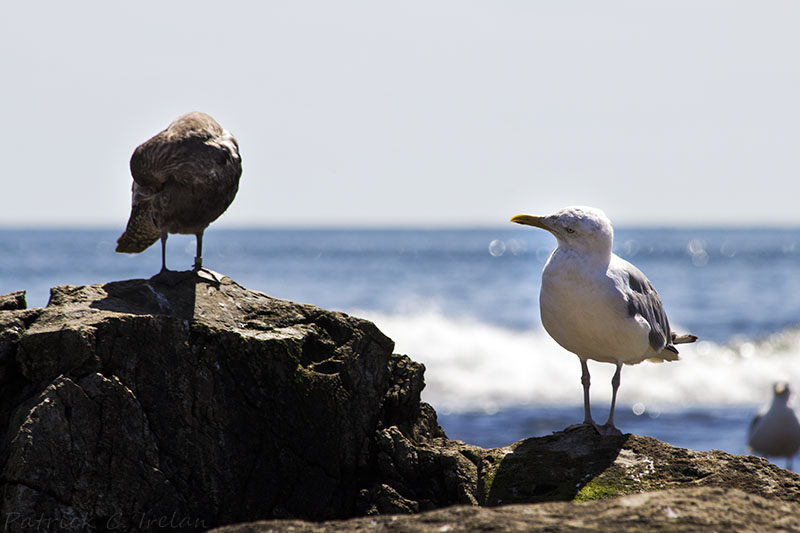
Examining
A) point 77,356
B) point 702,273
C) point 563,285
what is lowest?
point 702,273

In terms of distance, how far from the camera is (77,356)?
439 centimetres

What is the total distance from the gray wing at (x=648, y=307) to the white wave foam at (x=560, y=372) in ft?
23.5

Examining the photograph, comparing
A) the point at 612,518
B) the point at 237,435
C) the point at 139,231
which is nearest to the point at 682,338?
the point at 237,435

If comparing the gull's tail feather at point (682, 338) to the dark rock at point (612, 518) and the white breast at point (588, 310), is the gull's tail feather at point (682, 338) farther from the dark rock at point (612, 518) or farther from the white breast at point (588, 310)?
the dark rock at point (612, 518)

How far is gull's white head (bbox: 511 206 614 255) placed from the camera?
5.16 m

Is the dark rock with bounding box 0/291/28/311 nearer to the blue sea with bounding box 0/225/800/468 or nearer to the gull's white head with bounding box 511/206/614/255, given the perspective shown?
the gull's white head with bounding box 511/206/614/255

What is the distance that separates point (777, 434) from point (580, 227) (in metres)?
6.82

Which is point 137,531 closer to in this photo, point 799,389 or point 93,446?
point 93,446

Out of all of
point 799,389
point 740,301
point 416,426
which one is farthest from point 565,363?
point 740,301

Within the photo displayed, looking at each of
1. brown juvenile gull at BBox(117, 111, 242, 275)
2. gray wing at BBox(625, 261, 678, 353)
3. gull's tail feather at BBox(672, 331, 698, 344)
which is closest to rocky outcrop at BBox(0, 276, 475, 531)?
brown juvenile gull at BBox(117, 111, 242, 275)

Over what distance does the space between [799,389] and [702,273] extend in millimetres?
30705

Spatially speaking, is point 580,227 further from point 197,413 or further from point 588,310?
point 197,413

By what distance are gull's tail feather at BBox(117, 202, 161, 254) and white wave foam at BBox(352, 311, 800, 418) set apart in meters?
7.48

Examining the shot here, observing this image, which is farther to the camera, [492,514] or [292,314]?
[292,314]
